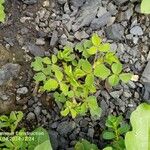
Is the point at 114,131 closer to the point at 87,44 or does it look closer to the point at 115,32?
the point at 87,44

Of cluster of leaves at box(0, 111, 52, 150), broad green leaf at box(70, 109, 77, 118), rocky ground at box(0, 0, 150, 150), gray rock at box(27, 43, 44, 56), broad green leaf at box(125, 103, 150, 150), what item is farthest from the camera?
gray rock at box(27, 43, 44, 56)

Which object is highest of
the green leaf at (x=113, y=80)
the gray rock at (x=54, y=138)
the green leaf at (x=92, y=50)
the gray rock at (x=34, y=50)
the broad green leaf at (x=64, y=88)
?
the green leaf at (x=92, y=50)

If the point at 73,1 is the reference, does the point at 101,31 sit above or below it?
below

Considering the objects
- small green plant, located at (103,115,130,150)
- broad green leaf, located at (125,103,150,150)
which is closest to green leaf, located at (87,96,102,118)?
small green plant, located at (103,115,130,150)

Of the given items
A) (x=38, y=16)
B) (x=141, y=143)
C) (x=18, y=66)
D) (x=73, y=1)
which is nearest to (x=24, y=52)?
(x=18, y=66)

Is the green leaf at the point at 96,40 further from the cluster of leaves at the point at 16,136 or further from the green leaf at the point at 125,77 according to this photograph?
the cluster of leaves at the point at 16,136

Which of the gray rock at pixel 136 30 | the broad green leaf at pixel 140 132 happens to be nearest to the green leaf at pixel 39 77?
the gray rock at pixel 136 30

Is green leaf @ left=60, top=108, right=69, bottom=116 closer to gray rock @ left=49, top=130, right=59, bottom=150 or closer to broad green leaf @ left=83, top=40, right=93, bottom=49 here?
gray rock @ left=49, top=130, right=59, bottom=150

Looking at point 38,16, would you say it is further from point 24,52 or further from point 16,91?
point 16,91
